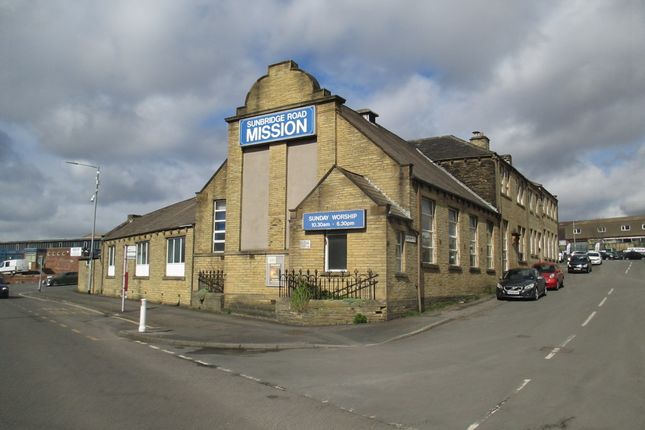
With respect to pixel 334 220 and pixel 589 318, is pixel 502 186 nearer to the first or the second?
pixel 589 318

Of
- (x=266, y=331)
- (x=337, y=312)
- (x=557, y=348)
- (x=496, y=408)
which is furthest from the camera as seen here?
(x=337, y=312)

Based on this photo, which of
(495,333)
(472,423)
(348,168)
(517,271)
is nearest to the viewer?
(472,423)

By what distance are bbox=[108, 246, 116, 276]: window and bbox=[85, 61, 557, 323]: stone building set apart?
7.01 metres

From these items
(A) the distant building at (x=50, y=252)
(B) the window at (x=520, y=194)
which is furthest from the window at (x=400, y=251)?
(A) the distant building at (x=50, y=252)

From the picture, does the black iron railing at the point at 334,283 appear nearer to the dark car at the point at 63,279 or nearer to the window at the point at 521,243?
the window at the point at 521,243

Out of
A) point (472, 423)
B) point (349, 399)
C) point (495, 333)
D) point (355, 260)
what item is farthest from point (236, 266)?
point (472, 423)

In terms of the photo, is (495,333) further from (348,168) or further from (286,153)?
(286,153)

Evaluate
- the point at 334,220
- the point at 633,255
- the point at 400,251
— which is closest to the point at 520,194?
the point at 400,251

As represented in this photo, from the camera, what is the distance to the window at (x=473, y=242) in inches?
1031

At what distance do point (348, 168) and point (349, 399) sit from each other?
13.6 m

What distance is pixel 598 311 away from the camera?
18.4 meters

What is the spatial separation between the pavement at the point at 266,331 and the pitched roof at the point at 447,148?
1247cm

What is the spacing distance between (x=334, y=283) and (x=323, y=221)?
217 cm

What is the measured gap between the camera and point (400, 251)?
18969 mm
